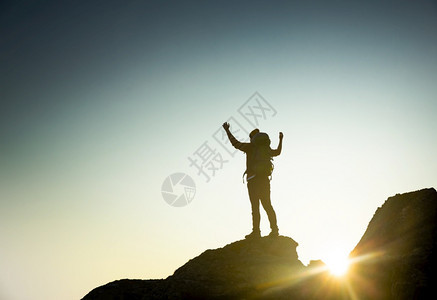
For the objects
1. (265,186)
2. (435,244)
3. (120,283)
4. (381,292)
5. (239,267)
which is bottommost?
(381,292)

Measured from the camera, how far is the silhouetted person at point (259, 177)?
1249 cm

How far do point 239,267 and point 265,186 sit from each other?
350 centimetres

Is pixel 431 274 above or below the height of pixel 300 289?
below

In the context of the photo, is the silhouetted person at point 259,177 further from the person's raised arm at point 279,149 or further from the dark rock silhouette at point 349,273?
the dark rock silhouette at point 349,273

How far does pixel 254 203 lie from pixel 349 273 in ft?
14.5

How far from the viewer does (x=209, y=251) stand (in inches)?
493

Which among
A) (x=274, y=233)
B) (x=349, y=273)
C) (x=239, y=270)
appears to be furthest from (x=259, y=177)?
(x=349, y=273)

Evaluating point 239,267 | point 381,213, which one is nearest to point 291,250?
point 239,267

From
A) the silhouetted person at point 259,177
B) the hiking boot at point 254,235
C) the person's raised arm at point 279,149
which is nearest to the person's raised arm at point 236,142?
the silhouetted person at point 259,177

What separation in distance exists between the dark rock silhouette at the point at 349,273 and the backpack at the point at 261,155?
11.4 ft

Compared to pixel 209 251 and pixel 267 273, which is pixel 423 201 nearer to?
pixel 267 273

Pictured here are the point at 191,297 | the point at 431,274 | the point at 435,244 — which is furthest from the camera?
the point at 191,297

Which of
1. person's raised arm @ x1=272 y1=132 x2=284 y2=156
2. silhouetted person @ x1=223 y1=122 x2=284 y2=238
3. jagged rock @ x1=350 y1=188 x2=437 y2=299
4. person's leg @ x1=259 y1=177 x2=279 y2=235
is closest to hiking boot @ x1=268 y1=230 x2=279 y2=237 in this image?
silhouetted person @ x1=223 y1=122 x2=284 y2=238

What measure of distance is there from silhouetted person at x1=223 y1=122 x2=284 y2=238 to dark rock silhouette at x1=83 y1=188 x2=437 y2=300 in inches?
56.9
